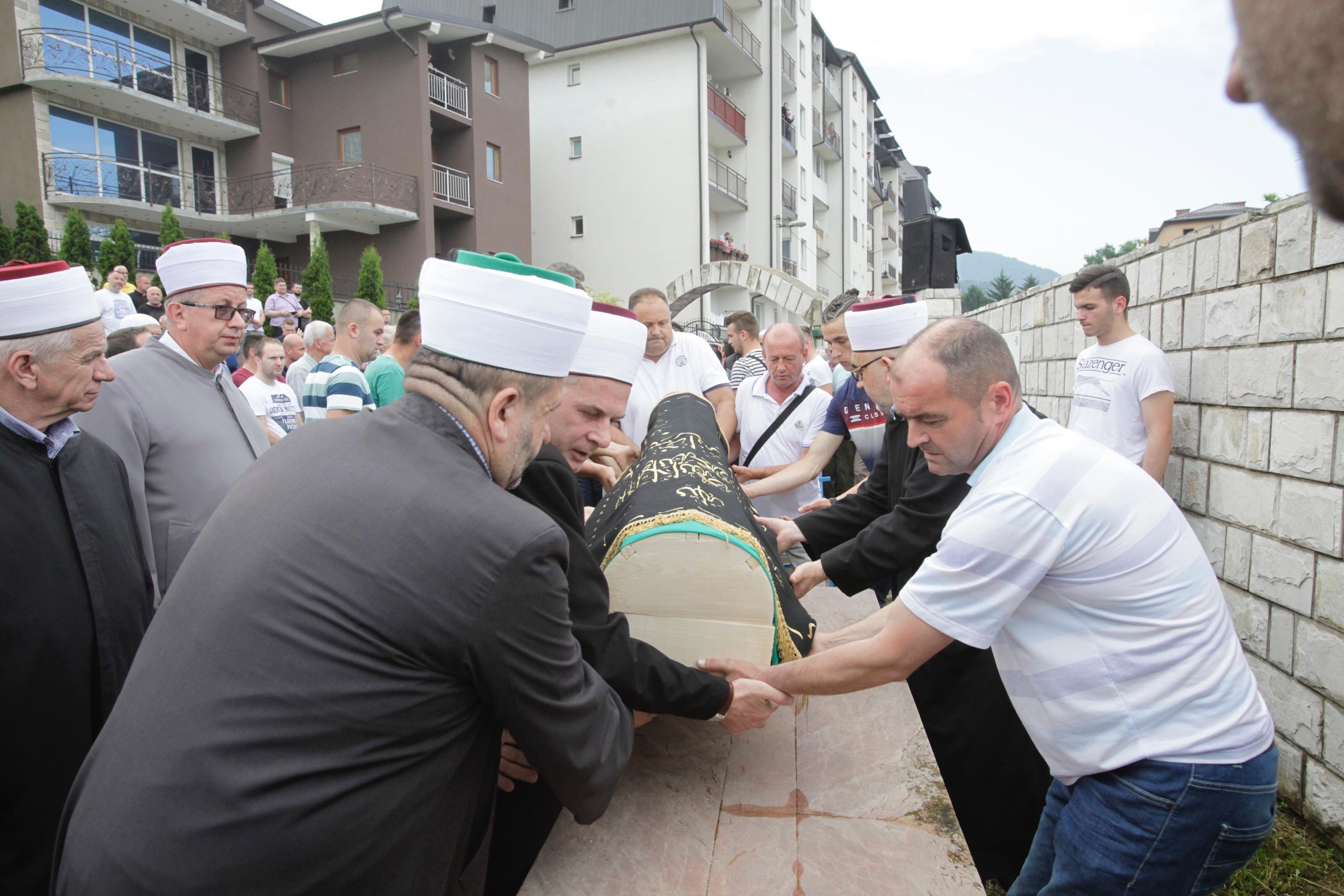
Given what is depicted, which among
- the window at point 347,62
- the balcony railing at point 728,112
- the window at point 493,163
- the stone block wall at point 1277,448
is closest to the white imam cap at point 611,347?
the stone block wall at point 1277,448

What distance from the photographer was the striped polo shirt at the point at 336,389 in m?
5.09

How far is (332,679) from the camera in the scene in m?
1.32

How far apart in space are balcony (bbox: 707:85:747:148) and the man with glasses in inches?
998

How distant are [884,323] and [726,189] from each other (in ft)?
82.9

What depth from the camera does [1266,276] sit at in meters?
3.54

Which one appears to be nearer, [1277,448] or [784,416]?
[1277,448]

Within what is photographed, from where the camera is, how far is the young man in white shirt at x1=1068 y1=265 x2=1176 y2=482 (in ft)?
13.8

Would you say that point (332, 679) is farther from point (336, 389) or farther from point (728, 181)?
point (728, 181)

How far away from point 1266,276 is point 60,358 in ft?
14.8

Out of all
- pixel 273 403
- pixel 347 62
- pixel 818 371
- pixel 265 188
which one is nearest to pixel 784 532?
pixel 818 371

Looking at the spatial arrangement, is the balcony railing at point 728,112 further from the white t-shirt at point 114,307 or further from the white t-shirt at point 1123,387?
the white t-shirt at point 1123,387

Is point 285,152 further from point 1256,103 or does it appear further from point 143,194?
point 1256,103

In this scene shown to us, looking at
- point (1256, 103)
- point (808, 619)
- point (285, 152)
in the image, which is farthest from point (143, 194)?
point (1256, 103)

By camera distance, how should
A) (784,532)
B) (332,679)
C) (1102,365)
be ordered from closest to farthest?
(332,679) < (784,532) < (1102,365)
